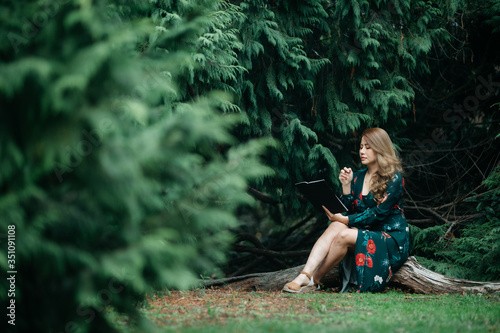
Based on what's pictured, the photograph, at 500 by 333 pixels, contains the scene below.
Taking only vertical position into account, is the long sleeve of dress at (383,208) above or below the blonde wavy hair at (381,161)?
below

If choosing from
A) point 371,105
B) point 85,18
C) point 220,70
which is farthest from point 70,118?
point 371,105

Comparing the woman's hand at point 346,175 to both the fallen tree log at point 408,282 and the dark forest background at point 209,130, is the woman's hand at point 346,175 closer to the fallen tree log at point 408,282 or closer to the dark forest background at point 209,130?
the dark forest background at point 209,130

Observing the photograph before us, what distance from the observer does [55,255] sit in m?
2.34

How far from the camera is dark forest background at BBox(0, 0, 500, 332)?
2.34 meters

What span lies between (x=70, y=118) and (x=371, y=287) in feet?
13.5

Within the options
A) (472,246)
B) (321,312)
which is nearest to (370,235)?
(472,246)

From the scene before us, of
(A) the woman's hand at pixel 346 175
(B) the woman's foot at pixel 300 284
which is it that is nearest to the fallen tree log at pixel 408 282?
(B) the woman's foot at pixel 300 284

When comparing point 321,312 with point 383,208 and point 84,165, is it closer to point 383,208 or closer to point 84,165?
point 383,208

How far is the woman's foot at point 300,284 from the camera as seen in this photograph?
17.1 ft

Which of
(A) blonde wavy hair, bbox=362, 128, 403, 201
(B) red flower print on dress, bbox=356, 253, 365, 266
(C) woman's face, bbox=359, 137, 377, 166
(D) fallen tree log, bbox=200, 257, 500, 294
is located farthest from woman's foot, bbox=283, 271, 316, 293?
(C) woman's face, bbox=359, 137, 377, 166

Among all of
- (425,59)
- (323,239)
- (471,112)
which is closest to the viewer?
(323,239)

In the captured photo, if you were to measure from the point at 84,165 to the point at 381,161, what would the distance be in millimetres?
3992

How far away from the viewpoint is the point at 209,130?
8.00 ft

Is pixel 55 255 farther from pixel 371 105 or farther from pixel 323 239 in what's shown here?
pixel 371 105
